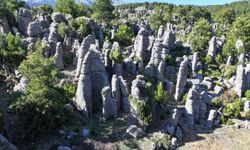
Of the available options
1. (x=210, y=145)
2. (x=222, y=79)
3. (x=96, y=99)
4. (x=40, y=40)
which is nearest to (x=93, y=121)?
(x=96, y=99)

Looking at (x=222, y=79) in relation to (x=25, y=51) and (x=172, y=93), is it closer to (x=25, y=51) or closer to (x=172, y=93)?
(x=172, y=93)

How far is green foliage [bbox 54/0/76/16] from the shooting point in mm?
61031

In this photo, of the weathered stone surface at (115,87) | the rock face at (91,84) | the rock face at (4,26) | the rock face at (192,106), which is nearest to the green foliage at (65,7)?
the rock face at (4,26)

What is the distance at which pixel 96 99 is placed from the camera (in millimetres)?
38719

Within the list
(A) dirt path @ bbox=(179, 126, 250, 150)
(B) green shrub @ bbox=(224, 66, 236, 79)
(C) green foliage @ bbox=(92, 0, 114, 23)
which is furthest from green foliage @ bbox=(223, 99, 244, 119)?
(C) green foliage @ bbox=(92, 0, 114, 23)

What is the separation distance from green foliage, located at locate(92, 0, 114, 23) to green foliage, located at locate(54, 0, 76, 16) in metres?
5.51

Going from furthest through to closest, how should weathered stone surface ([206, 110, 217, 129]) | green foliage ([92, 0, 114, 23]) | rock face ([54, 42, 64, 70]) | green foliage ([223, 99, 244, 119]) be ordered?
green foliage ([92, 0, 114, 23])
rock face ([54, 42, 64, 70])
green foliage ([223, 99, 244, 119])
weathered stone surface ([206, 110, 217, 129])

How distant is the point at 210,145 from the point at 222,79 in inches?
670

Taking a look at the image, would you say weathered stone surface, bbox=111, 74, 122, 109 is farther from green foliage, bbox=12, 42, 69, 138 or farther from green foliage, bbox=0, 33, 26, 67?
green foliage, bbox=0, 33, 26, 67

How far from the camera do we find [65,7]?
61.5m

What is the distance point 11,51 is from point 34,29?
6.73 m

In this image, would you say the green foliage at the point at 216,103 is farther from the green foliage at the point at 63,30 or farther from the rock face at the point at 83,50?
the green foliage at the point at 63,30

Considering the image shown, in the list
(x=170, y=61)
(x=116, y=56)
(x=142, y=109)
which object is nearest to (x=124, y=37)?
(x=170, y=61)

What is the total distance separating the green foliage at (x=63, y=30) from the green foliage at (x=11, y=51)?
681 cm
